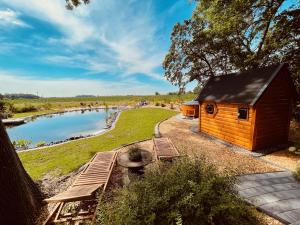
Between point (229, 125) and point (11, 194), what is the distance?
1041 centimetres

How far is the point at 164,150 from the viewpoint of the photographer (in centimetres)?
777

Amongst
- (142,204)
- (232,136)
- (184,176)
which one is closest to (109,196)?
(142,204)

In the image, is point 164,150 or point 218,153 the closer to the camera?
point 164,150

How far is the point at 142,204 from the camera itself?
10.2 ft

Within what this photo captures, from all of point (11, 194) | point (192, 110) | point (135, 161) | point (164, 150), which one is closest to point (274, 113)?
point (164, 150)

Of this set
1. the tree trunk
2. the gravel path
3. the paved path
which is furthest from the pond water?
the paved path

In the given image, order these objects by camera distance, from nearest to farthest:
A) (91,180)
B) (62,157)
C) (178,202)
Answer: (178,202)
(91,180)
(62,157)

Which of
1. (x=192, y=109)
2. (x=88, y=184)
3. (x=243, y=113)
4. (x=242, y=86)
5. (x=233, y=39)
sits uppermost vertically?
(x=233, y=39)

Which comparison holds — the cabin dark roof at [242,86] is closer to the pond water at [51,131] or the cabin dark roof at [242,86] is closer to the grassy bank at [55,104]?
the pond water at [51,131]

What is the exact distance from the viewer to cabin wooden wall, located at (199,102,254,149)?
8781 millimetres

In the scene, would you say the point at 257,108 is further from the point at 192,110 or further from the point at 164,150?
the point at 192,110

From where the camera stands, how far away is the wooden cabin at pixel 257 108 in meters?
8.54

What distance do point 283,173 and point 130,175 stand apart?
5962 millimetres

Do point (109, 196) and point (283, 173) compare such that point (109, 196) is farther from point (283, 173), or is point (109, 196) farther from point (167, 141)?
point (283, 173)
